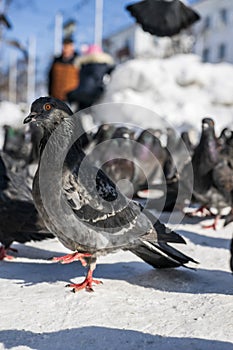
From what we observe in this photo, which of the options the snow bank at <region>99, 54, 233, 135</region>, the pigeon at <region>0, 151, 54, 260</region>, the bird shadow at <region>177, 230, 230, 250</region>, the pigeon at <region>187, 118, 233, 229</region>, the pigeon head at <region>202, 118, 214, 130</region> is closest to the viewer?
the pigeon at <region>0, 151, 54, 260</region>

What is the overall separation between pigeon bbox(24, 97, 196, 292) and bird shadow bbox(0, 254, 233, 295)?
0.69 feet

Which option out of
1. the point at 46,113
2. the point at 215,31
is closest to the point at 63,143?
the point at 46,113

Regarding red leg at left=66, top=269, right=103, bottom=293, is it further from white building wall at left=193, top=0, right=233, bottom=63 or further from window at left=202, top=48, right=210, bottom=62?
window at left=202, top=48, right=210, bottom=62

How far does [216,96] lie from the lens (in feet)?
45.1

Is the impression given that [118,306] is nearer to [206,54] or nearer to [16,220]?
[16,220]

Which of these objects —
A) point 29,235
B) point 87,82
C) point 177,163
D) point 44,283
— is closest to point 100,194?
point 44,283

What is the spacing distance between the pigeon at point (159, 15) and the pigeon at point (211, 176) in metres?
2.63

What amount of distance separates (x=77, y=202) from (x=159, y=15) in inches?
210

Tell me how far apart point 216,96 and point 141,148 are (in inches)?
313

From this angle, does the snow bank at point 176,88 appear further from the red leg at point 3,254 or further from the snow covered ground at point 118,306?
the snow covered ground at point 118,306

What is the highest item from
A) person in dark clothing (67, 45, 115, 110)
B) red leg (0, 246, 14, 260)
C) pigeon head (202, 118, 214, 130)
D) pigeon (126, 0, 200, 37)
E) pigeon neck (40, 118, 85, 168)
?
pigeon (126, 0, 200, 37)

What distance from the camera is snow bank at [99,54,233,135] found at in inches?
518

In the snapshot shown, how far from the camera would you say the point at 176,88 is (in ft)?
46.2

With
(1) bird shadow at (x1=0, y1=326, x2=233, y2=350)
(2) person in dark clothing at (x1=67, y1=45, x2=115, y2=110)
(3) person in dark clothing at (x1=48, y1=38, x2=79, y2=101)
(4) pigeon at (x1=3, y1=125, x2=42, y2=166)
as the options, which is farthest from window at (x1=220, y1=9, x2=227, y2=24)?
(1) bird shadow at (x1=0, y1=326, x2=233, y2=350)
